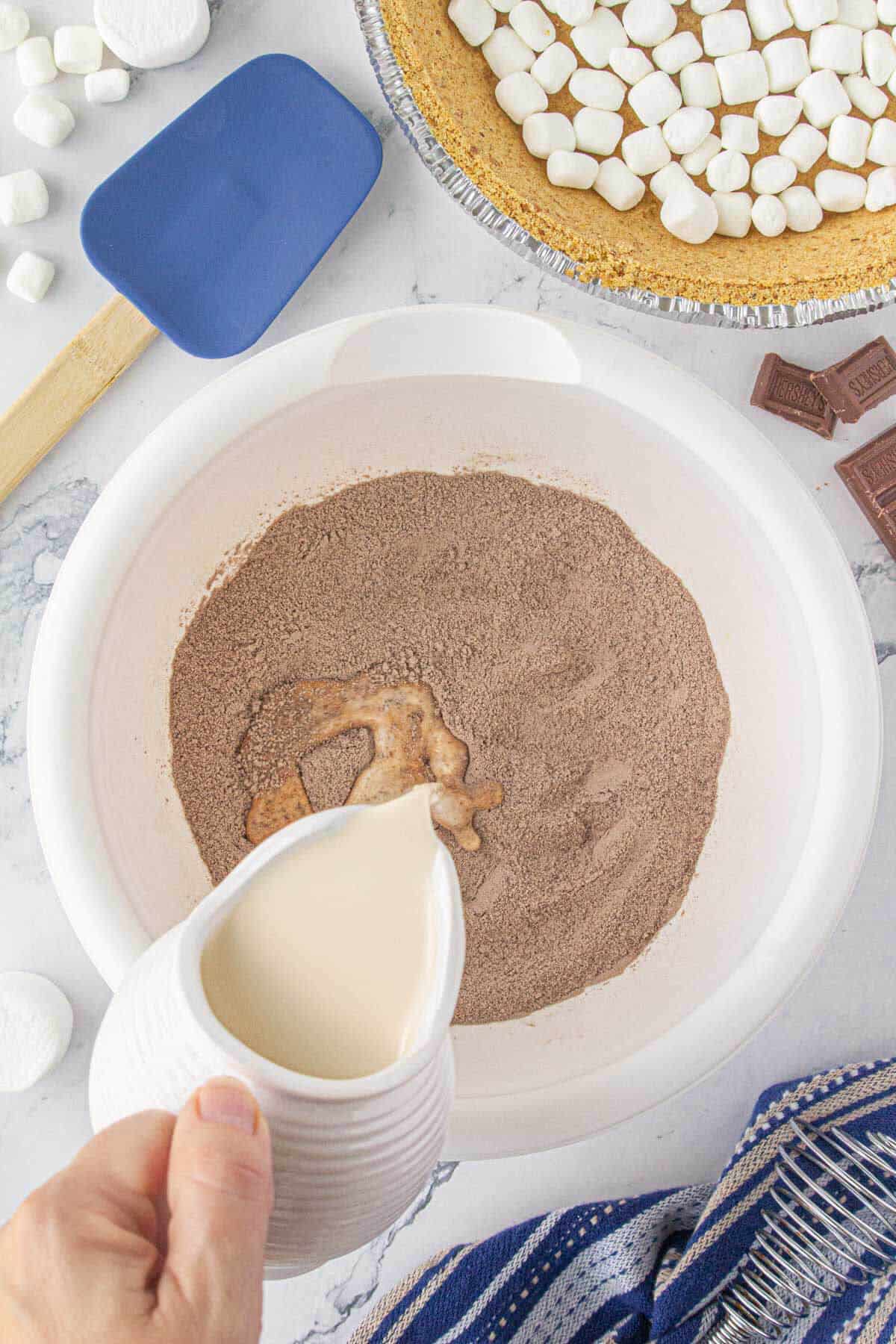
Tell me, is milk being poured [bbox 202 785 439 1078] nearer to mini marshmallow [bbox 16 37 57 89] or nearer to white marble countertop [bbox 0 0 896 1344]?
white marble countertop [bbox 0 0 896 1344]

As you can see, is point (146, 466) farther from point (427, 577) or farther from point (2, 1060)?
point (2, 1060)

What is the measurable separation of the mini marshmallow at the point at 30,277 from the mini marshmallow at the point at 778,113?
59cm

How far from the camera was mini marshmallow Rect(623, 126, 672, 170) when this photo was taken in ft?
2.83

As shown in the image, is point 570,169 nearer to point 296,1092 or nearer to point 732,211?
point 732,211

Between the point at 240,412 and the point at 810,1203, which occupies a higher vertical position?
the point at 240,412

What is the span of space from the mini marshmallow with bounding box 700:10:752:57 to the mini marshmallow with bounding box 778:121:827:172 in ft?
0.26

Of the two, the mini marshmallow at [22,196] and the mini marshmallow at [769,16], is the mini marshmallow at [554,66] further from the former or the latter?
the mini marshmallow at [22,196]

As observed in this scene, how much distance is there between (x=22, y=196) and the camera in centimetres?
91

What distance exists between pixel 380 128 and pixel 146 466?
381 millimetres

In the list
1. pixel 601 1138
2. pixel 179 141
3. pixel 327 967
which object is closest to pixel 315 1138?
pixel 327 967

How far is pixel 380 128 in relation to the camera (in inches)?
36.3

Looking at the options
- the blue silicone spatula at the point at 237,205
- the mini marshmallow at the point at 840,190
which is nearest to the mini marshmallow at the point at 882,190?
the mini marshmallow at the point at 840,190

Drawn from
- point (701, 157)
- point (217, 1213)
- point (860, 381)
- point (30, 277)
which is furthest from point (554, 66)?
point (217, 1213)

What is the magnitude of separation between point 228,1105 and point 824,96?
33.0 inches
